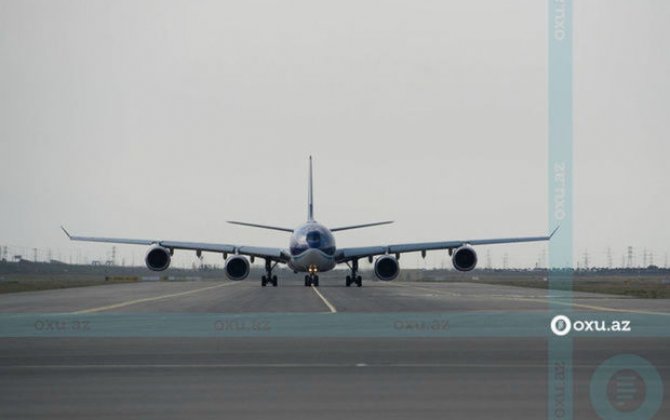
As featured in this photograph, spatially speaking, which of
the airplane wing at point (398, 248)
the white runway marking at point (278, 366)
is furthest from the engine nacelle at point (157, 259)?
the white runway marking at point (278, 366)

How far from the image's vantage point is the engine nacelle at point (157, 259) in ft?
210

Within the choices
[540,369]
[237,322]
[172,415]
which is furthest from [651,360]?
[237,322]

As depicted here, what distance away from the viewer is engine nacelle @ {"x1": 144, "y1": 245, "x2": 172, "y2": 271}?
64000mm

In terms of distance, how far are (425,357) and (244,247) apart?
52908 millimetres

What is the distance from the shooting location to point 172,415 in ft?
36.4

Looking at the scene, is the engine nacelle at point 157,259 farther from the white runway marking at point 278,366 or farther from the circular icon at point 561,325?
the white runway marking at point 278,366

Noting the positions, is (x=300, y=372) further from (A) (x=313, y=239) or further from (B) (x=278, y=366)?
(A) (x=313, y=239)

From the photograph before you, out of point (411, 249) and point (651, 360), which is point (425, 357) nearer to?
point (651, 360)

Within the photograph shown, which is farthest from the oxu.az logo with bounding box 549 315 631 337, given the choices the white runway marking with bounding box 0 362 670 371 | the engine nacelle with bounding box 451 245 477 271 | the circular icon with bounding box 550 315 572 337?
the engine nacelle with bounding box 451 245 477 271

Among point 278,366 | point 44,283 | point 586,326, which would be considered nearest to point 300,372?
point 278,366

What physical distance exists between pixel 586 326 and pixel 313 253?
4020 cm

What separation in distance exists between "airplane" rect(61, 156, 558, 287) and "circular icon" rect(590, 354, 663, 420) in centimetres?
4824

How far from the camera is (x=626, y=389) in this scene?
1297 cm

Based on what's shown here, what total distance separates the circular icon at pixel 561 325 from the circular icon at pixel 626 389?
6.13 meters
